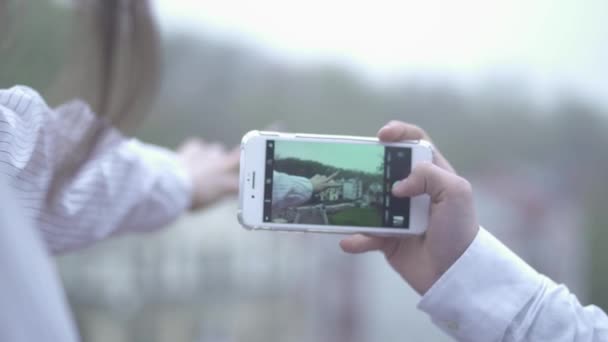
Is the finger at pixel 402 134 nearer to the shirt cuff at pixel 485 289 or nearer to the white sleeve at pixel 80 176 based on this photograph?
the shirt cuff at pixel 485 289

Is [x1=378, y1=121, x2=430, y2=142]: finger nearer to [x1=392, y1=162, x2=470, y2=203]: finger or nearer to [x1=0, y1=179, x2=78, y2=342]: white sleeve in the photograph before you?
[x1=392, y1=162, x2=470, y2=203]: finger

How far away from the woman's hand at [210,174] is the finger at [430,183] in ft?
1.20

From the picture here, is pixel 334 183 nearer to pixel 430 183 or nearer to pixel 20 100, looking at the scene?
pixel 430 183

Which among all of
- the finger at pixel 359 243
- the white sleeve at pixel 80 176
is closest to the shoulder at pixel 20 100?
the white sleeve at pixel 80 176

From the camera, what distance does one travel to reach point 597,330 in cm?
51

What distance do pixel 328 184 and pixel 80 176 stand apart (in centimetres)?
27

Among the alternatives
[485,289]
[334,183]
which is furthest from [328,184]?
[485,289]

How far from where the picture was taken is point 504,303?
504mm

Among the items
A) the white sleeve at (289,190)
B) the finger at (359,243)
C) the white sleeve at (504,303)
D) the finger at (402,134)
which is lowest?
the white sleeve at (504,303)

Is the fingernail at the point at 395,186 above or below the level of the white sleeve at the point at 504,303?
above

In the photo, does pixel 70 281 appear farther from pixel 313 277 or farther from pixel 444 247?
pixel 444 247

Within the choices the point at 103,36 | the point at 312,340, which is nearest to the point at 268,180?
the point at 103,36

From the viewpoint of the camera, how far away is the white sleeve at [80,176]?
509 millimetres

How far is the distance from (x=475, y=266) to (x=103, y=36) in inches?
18.3
